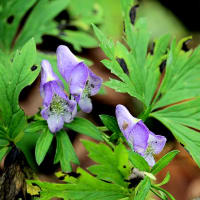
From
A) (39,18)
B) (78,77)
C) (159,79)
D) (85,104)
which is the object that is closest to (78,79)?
(78,77)

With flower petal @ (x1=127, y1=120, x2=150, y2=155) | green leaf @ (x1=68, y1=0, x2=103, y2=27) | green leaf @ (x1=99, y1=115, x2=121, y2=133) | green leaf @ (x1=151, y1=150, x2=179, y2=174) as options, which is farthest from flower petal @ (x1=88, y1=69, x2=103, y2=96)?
green leaf @ (x1=68, y1=0, x2=103, y2=27)

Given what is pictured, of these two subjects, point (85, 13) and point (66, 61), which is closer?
point (66, 61)

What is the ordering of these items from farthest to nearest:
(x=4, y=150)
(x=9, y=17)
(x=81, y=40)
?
(x=81, y=40), (x=9, y=17), (x=4, y=150)

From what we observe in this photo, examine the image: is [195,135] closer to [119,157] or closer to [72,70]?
[119,157]

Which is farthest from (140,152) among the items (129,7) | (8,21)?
(8,21)

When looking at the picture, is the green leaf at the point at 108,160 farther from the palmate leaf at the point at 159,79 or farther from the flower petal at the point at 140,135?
the palmate leaf at the point at 159,79

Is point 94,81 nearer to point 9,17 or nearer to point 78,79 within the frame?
point 78,79
